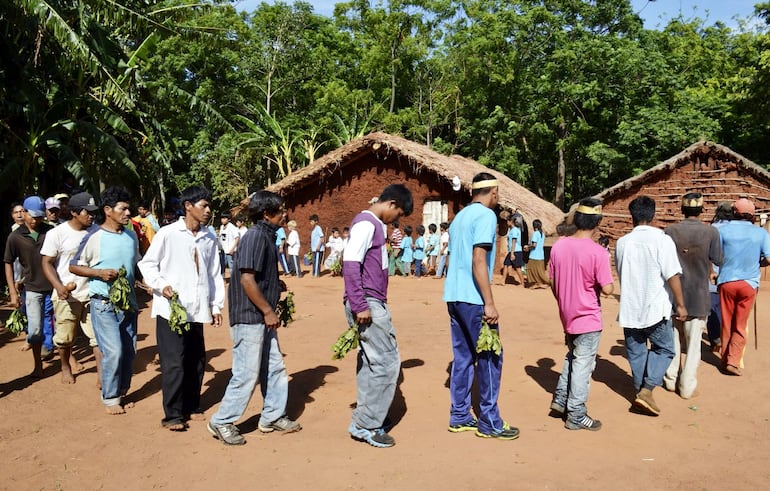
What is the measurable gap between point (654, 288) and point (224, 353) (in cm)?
511

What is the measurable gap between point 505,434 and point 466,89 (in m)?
28.4

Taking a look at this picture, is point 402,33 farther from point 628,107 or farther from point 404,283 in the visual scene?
point 404,283

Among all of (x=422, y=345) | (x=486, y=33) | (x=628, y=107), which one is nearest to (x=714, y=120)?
(x=628, y=107)

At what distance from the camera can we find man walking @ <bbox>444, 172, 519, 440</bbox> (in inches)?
192

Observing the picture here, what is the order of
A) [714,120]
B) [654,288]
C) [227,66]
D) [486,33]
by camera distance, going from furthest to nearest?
[227,66] → [486,33] → [714,120] → [654,288]

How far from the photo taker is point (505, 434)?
506cm

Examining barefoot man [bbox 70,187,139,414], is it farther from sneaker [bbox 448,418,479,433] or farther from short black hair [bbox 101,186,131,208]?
sneaker [bbox 448,418,479,433]

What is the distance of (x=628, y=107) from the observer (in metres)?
26.9

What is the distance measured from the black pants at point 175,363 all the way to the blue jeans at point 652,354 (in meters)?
3.81

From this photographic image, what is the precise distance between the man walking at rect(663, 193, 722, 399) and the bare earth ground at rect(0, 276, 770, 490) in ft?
0.77

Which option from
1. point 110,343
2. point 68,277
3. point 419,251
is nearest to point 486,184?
point 110,343

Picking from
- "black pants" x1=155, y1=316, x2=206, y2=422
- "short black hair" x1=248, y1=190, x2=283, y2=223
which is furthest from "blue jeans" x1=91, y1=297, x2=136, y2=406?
"short black hair" x1=248, y1=190, x2=283, y2=223

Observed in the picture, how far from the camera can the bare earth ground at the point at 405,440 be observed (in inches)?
173

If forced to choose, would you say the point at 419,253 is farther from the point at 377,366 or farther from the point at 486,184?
the point at 377,366
